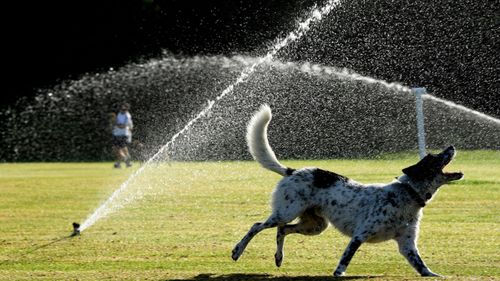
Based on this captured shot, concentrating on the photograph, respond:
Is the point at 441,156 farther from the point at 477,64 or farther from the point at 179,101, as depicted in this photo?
the point at 179,101

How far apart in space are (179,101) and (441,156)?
34.0 metres

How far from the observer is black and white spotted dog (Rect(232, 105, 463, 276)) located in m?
9.30

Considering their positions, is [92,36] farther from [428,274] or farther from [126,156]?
[428,274]

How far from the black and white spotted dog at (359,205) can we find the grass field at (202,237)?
1.10 feet

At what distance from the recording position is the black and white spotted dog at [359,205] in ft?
30.5

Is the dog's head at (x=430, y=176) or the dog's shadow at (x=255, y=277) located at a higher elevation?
the dog's head at (x=430, y=176)

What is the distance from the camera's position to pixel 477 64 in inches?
1398

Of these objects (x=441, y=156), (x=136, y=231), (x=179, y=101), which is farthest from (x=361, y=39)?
(x=441, y=156)

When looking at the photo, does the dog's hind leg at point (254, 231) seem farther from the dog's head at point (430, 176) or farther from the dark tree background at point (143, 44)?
the dark tree background at point (143, 44)

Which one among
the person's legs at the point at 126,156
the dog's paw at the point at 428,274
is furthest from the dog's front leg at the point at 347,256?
the person's legs at the point at 126,156

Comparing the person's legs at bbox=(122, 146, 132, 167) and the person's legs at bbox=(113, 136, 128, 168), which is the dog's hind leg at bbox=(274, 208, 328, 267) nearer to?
the person's legs at bbox=(113, 136, 128, 168)

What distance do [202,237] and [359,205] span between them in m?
3.78

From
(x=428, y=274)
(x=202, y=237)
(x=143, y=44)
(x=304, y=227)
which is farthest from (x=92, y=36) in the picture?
(x=428, y=274)

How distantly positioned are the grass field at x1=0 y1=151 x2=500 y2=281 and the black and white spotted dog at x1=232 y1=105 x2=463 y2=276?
33cm
